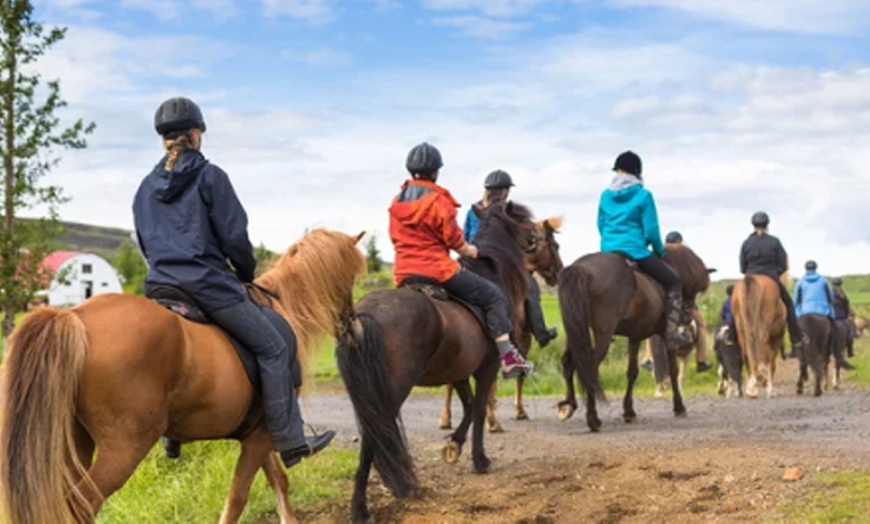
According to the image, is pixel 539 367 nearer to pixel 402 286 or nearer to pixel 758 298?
pixel 758 298

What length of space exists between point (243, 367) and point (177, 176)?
1.24 meters

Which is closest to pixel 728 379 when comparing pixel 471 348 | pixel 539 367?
pixel 539 367

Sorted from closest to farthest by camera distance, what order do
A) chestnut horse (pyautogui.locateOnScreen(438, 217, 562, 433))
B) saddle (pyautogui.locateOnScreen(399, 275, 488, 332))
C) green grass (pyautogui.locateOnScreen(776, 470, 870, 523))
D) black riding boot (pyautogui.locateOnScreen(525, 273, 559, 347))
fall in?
green grass (pyautogui.locateOnScreen(776, 470, 870, 523))
saddle (pyautogui.locateOnScreen(399, 275, 488, 332))
black riding boot (pyautogui.locateOnScreen(525, 273, 559, 347))
chestnut horse (pyautogui.locateOnScreen(438, 217, 562, 433))

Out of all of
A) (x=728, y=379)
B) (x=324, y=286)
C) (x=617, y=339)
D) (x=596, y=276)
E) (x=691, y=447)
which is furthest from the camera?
(x=617, y=339)

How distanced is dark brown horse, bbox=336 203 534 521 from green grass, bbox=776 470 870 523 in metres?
2.93

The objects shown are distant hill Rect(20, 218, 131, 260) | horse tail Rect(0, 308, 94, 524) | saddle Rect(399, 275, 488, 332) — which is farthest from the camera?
distant hill Rect(20, 218, 131, 260)

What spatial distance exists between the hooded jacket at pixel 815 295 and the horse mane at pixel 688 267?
20.2 feet

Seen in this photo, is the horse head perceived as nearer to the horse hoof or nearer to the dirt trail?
the dirt trail

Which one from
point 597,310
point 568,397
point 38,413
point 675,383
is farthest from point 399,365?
point 675,383

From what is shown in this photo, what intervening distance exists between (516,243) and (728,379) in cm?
1156

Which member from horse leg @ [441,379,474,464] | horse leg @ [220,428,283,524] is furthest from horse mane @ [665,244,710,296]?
horse leg @ [220,428,283,524]

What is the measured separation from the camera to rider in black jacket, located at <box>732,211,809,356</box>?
59.8ft

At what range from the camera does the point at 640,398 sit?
20031 millimetres

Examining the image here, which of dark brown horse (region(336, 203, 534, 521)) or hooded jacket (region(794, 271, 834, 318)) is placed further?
hooded jacket (region(794, 271, 834, 318))
